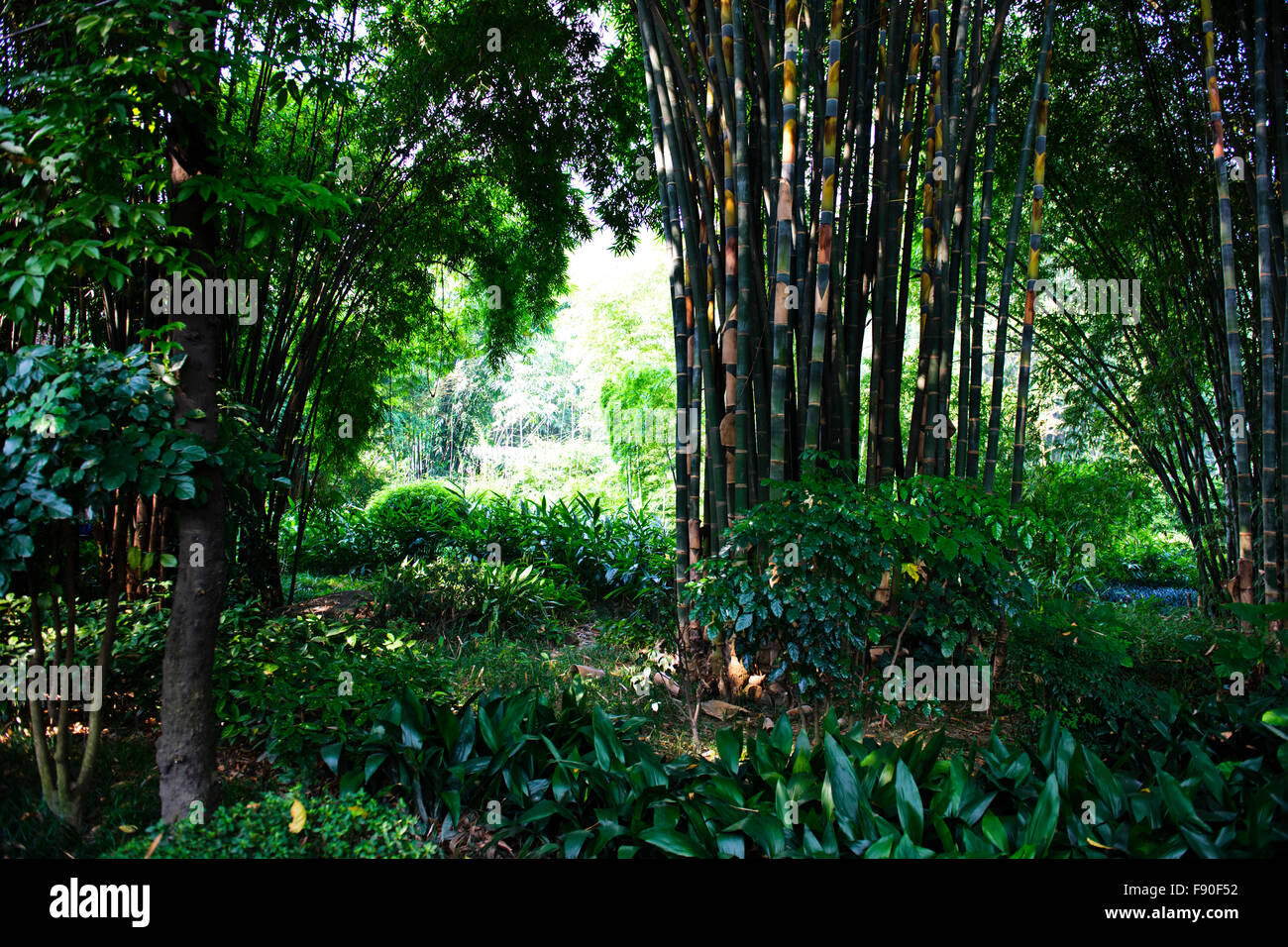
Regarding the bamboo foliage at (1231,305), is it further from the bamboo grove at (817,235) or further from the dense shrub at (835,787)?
the dense shrub at (835,787)

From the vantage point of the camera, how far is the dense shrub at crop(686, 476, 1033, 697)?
80.4 inches

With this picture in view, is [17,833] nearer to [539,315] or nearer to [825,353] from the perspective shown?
[825,353]

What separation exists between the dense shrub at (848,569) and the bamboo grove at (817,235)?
278mm

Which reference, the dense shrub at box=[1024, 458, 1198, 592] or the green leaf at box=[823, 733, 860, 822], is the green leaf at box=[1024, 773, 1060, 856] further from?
the dense shrub at box=[1024, 458, 1198, 592]

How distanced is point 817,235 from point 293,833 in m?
2.20

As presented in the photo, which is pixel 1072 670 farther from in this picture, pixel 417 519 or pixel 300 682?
pixel 417 519

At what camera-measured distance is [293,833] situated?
1528 millimetres

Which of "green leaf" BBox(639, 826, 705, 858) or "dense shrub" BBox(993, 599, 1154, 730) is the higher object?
"dense shrub" BBox(993, 599, 1154, 730)

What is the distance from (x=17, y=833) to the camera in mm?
1563

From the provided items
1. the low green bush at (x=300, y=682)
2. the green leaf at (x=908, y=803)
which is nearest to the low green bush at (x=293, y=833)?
the low green bush at (x=300, y=682)

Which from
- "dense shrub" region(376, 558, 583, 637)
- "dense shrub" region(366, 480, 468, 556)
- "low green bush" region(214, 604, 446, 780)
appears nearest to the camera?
"low green bush" region(214, 604, 446, 780)

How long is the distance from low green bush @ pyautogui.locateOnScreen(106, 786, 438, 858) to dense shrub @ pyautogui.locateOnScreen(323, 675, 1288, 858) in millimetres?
143

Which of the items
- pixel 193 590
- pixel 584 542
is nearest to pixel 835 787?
pixel 193 590

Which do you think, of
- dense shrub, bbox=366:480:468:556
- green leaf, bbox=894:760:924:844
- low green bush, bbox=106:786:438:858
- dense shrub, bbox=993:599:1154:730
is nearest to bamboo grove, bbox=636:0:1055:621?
dense shrub, bbox=993:599:1154:730
